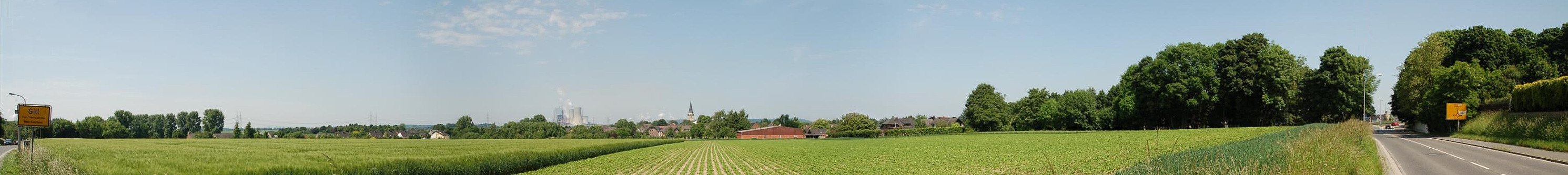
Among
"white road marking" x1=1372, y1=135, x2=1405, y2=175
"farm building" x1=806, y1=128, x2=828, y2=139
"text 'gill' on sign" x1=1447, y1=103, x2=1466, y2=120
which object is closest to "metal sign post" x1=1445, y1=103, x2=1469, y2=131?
"text 'gill' on sign" x1=1447, y1=103, x2=1466, y2=120

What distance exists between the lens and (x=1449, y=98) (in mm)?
41156

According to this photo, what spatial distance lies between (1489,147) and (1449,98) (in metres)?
16.5

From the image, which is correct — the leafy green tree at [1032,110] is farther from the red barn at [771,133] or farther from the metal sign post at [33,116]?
the metal sign post at [33,116]

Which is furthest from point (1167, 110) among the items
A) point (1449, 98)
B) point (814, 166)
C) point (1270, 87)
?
point (814, 166)

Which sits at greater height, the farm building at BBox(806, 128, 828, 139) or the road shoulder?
the road shoulder

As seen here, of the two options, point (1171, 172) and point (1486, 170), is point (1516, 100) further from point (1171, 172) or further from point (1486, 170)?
point (1171, 172)

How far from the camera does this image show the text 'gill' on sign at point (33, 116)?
21.8 meters

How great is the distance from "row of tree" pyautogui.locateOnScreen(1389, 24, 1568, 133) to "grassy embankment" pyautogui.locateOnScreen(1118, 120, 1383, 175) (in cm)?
3311

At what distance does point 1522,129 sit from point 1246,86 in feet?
61.6

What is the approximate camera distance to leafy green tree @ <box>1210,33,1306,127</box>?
47.7 metres

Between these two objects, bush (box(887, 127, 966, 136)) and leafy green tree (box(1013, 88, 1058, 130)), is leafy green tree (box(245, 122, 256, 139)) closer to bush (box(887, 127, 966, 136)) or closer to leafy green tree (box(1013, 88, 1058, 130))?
bush (box(887, 127, 966, 136))

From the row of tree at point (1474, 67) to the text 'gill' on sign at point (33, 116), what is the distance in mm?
53734

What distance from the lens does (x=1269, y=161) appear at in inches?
378

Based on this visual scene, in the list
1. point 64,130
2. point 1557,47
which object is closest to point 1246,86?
point 1557,47
